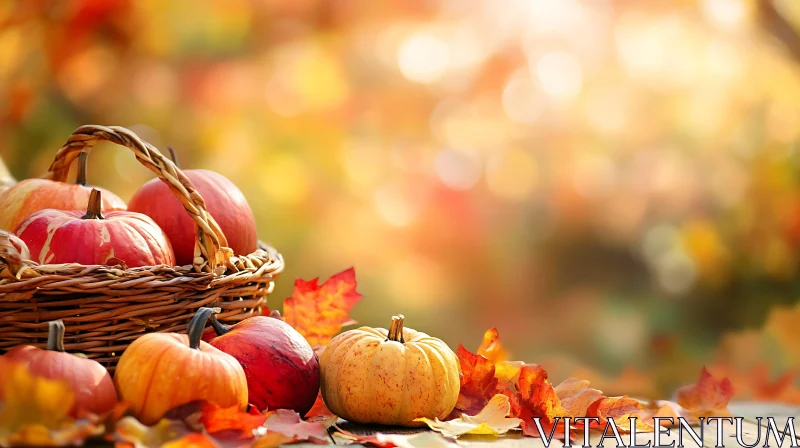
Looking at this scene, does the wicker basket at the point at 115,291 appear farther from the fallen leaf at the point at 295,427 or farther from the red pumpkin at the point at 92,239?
the fallen leaf at the point at 295,427

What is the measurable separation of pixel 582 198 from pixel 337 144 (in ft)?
3.37

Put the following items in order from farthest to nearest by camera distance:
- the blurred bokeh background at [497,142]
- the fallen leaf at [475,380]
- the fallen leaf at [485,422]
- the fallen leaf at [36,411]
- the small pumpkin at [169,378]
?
1. the blurred bokeh background at [497,142]
2. the fallen leaf at [475,380]
3. the fallen leaf at [485,422]
4. the small pumpkin at [169,378]
5. the fallen leaf at [36,411]

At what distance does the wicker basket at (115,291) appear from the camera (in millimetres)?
1053

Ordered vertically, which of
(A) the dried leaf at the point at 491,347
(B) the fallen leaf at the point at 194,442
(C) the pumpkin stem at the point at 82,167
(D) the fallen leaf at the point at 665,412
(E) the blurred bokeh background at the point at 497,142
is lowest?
(B) the fallen leaf at the point at 194,442

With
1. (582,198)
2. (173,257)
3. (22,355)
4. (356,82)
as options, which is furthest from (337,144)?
(22,355)

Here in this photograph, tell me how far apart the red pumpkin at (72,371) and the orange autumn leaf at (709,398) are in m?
0.83

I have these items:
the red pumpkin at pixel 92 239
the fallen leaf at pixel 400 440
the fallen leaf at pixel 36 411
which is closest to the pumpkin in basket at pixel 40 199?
the red pumpkin at pixel 92 239

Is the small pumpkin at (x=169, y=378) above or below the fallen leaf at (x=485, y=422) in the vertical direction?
above

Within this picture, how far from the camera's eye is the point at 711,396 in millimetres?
1281

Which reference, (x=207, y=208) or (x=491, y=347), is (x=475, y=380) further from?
(x=207, y=208)

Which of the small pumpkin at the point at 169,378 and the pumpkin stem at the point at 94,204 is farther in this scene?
the pumpkin stem at the point at 94,204

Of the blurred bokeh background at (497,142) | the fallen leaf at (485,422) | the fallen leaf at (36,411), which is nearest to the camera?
the fallen leaf at (36,411)

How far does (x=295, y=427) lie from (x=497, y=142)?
2491mm

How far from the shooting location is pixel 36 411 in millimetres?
906
